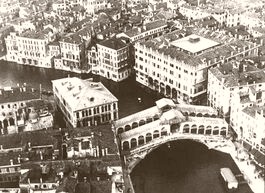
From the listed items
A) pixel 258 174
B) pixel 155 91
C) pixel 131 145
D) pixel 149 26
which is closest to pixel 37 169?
pixel 131 145

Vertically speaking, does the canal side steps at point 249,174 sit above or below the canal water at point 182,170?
above

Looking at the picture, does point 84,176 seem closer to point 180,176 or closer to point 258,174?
point 180,176

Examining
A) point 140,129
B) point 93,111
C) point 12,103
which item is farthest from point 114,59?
point 140,129

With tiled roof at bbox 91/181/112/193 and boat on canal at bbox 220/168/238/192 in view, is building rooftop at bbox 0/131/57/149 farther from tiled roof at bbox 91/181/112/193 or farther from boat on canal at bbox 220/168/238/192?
boat on canal at bbox 220/168/238/192

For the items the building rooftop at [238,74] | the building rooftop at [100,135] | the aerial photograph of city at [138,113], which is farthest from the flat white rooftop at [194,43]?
the building rooftop at [100,135]

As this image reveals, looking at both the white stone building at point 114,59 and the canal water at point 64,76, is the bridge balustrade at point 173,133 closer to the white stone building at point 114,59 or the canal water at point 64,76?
the canal water at point 64,76
